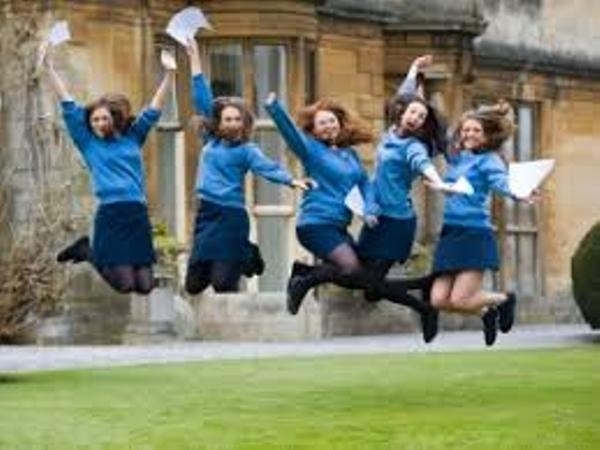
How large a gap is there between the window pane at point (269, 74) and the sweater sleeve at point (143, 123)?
582 inches

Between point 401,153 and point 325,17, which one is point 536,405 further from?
point 325,17

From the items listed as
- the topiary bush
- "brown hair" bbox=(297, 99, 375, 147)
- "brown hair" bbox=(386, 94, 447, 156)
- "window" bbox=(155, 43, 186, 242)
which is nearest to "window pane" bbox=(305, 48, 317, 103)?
"window" bbox=(155, 43, 186, 242)

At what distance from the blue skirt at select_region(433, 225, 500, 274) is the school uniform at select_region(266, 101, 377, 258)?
65cm

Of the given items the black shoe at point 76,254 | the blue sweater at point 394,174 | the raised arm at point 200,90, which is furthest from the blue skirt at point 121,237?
the blue sweater at point 394,174

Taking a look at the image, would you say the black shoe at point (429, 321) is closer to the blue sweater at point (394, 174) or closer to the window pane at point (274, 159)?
the blue sweater at point (394, 174)

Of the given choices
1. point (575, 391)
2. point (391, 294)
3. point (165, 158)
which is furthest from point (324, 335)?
point (391, 294)

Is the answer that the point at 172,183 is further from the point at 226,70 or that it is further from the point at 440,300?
the point at 440,300

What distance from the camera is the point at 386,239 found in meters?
17.7

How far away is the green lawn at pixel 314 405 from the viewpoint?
61.3ft

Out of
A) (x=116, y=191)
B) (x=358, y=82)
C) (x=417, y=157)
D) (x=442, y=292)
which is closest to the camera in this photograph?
(x=417, y=157)

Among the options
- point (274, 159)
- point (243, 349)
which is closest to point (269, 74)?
point (274, 159)

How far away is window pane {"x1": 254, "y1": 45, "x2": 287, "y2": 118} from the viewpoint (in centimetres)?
3244

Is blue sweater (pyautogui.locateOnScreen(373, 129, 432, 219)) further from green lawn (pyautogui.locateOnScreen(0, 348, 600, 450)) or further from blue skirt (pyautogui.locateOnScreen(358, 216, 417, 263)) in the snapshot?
green lawn (pyautogui.locateOnScreen(0, 348, 600, 450))

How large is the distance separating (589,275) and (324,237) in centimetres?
1655
